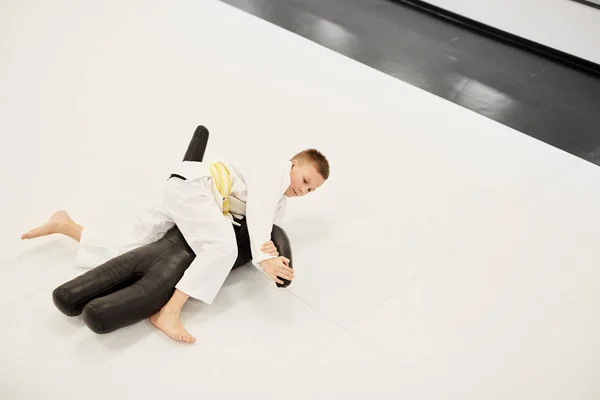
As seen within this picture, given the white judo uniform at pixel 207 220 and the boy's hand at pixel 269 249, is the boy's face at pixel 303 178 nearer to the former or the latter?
the white judo uniform at pixel 207 220

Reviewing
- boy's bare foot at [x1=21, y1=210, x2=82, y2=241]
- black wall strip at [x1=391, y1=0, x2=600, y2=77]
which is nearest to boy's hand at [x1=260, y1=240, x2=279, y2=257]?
boy's bare foot at [x1=21, y1=210, x2=82, y2=241]

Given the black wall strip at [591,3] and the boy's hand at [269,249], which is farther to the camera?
the black wall strip at [591,3]

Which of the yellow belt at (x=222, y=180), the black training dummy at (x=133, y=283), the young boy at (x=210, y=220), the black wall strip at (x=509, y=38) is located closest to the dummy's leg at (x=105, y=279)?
the black training dummy at (x=133, y=283)

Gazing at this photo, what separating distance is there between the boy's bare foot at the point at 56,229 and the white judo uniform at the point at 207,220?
5cm

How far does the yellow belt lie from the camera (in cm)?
189

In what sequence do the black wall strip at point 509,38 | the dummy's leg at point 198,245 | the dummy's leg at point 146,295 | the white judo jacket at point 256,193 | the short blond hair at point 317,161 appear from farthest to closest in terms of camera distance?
1. the black wall strip at point 509,38
2. the short blond hair at point 317,161
3. the white judo jacket at point 256,193
4. the dummy's leg at point 198,245
5. the dummy's leg at point 146,295

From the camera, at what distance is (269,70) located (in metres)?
3.14

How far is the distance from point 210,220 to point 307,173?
0.33 m

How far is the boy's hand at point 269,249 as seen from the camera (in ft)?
5.83

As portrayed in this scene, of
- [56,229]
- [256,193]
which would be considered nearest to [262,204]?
[256,193]

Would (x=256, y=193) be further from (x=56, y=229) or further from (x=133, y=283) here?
(x=56, y=229)

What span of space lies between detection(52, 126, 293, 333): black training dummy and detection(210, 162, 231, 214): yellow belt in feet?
0.31

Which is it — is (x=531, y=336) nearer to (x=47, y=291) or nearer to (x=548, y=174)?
(x=548, y=174)

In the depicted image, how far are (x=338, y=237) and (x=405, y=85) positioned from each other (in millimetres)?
1332
